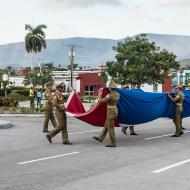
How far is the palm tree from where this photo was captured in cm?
10362

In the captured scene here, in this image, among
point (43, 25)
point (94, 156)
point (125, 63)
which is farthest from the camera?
point (43, 25)

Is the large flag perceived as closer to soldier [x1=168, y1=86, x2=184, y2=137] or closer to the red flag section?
the red flag section

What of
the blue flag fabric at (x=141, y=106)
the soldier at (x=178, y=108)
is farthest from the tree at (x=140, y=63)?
the blue flag fabric at (x=141, y=106)

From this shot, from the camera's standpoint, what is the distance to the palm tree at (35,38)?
10362 cm

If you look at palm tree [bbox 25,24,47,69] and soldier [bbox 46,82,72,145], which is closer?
soldier [bbox 46,82,72,145]

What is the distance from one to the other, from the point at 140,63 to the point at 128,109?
51.9 m

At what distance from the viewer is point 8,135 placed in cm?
1902

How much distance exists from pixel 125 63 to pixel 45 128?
51.2m

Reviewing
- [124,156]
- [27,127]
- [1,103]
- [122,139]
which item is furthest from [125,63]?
[124,156]

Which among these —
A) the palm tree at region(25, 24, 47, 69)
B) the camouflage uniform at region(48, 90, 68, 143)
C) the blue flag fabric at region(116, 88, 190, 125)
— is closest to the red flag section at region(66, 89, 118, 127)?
the blue flag fabric at region(116, 88, 190, 125)

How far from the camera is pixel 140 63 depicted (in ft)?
226

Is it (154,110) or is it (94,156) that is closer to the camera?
(94,156)

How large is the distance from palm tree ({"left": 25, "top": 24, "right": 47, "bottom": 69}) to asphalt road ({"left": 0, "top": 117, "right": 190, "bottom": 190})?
86.1 m

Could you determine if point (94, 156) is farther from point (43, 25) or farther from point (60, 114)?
point (43, 25)
